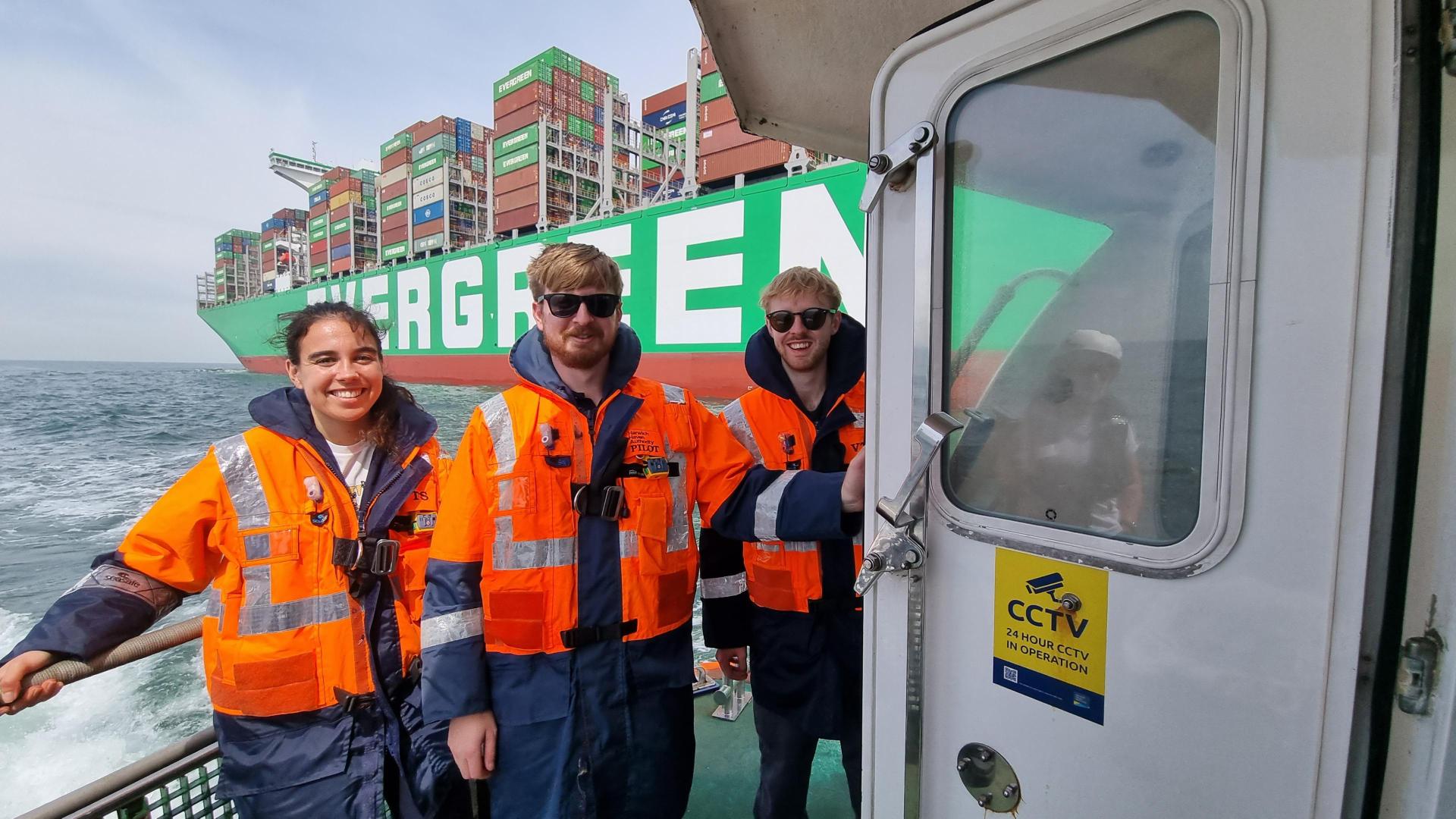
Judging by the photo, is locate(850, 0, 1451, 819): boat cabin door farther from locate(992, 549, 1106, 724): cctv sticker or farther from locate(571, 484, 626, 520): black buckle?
locate(571, 484, 626, 520): black buckle

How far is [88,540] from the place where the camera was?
22.2 ft

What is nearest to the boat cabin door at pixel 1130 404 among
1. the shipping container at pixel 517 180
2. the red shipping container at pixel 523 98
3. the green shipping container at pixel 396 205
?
the shipping container at pixel 517 180

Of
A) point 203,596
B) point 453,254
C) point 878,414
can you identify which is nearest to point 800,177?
point 203,596

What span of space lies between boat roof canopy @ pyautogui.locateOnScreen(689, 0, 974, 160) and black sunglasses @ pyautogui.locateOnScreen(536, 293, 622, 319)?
561 millimetres

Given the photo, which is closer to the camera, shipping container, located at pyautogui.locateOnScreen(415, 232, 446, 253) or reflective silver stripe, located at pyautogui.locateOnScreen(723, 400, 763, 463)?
reflective silver stripe, located at pyautogui.locateOnScreen(723, 400, 763, 463)

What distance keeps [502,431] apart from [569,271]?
417mm

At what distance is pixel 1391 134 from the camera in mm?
549

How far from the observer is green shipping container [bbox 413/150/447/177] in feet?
75.0

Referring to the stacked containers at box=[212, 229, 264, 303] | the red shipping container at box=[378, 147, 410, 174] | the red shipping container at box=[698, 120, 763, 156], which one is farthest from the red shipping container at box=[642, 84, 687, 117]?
the stacked containers at box=[212, 229, 264, 303]

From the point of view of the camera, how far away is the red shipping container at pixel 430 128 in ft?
77.3

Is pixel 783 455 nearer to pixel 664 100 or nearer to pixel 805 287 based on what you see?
pixel 805 287

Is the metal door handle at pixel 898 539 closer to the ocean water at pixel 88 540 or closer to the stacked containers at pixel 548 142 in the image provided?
the ocean water at pixel 88 540

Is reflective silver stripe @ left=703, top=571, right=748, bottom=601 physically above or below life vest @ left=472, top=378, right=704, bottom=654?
below

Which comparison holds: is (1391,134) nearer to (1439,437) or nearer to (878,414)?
(1439,437)
